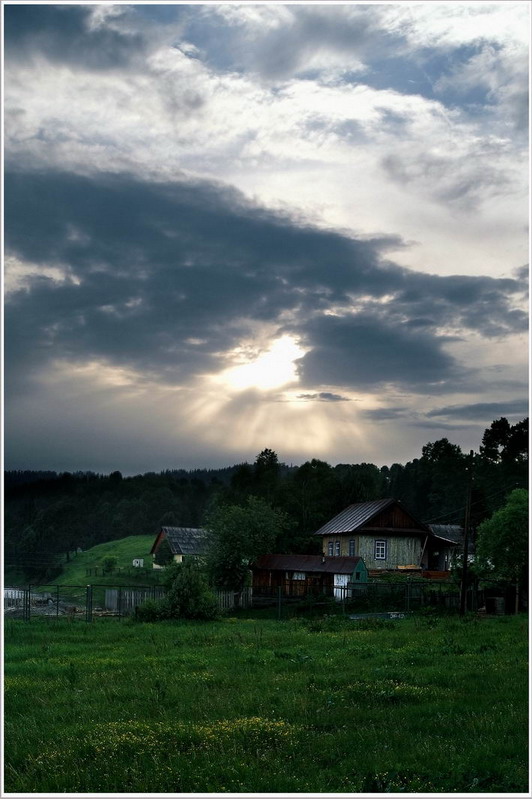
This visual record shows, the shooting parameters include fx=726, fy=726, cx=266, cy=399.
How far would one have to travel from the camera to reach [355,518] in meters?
46.2

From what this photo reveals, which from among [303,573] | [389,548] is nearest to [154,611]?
[303,573]

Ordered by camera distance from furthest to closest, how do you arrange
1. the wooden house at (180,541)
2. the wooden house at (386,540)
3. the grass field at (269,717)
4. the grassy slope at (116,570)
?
the wooden house at (180,541), the grassy slope at (116,570), the wooden house at (386,540), the grass field at (269,717)

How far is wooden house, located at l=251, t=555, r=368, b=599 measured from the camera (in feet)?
134

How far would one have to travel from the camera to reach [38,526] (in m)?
59.8

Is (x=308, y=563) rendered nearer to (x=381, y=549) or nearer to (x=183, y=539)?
(x=381, y=549)

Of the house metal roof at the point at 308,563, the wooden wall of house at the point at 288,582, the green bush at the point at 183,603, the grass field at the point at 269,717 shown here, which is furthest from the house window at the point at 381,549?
the grass field at the point at 269,717

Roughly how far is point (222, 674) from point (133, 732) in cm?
492

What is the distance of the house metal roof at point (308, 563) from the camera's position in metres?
41.8

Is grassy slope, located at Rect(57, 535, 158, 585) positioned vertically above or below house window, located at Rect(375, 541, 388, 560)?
below

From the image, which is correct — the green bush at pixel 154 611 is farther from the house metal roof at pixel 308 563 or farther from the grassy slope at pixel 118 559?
the grassy slope at pixel 118 559

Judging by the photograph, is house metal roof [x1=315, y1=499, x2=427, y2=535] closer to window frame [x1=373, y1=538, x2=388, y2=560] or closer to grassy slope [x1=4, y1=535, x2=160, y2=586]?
window frame [x1=373, y1=538, x2=388, y2=560]

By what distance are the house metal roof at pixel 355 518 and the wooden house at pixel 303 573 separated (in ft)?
7.41

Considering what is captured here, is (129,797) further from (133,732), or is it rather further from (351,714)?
(351,714)

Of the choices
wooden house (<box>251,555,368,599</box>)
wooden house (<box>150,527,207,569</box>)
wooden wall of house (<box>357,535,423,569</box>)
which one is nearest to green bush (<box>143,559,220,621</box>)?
wooden house (<box>251,555,368,599</box>)
